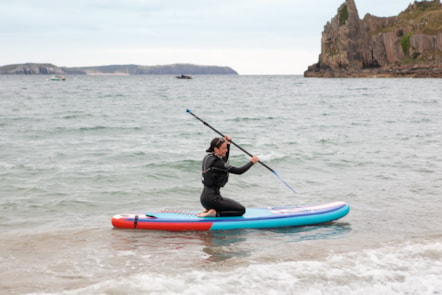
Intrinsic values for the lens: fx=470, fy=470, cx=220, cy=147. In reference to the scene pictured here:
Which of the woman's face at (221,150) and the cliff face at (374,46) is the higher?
the cliff face at (374,46)

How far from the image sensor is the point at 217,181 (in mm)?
8062

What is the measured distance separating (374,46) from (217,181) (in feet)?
479

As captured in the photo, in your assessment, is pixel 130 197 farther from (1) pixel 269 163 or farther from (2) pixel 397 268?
(2) pixel 397 268

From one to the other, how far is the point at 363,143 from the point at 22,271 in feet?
47.9

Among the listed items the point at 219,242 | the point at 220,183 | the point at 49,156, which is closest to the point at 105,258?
the point at 219,242

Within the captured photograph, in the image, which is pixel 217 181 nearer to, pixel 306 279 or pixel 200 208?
pixel 200 208

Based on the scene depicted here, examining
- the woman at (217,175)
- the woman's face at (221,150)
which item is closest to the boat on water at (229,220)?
the woman at (217,175)

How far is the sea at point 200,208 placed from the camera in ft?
19.5

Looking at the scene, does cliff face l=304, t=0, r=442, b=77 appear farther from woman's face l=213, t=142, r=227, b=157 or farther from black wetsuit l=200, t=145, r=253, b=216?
woman's face l=213, t=142, r=227, b=157

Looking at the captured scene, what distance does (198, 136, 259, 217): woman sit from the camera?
7.85 metres

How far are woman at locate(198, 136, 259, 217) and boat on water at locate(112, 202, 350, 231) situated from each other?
148 mm

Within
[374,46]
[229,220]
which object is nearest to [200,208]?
[229,220]

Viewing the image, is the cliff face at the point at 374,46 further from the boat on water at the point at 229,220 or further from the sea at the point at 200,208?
the boat on water at the point at 229,220

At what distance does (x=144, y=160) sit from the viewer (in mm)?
14945
